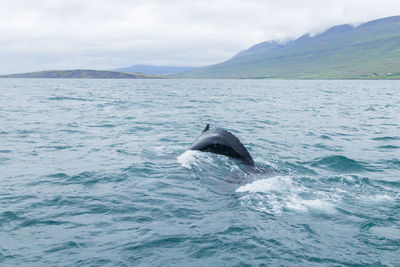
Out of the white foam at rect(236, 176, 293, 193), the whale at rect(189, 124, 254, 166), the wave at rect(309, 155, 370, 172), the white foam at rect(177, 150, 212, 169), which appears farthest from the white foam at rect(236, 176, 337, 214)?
the wave at rect(309, 155, 370, 172)

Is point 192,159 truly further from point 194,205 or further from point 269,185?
point 194,205

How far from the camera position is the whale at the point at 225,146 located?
1485cm

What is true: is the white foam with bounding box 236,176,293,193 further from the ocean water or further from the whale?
the whale

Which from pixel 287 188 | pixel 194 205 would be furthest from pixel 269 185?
pixel 194 205

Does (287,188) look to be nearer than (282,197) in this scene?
No

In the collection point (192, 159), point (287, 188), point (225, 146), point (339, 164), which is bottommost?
point (339, 164)

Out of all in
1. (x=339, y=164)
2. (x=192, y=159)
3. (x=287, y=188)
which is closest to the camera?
(x=287, y=188)

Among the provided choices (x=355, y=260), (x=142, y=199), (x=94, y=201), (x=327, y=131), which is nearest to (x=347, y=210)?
(x=355, y=260)

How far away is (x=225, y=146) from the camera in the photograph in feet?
50.1

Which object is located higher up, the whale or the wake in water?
the whale

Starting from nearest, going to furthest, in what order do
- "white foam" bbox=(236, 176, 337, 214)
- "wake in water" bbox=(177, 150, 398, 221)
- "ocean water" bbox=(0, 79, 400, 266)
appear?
"ocean water" bbox=(0, 79, 400, 266) → "white foam" bbox=(236, 176, 337, 214) → "wake in water" bbox=(177, 150, 398, 221)

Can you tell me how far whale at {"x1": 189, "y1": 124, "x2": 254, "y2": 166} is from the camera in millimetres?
14852

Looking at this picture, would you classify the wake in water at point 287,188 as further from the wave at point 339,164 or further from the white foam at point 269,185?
the wave at point 339,164

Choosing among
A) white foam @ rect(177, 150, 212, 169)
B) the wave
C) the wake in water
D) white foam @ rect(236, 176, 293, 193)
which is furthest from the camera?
the wave
